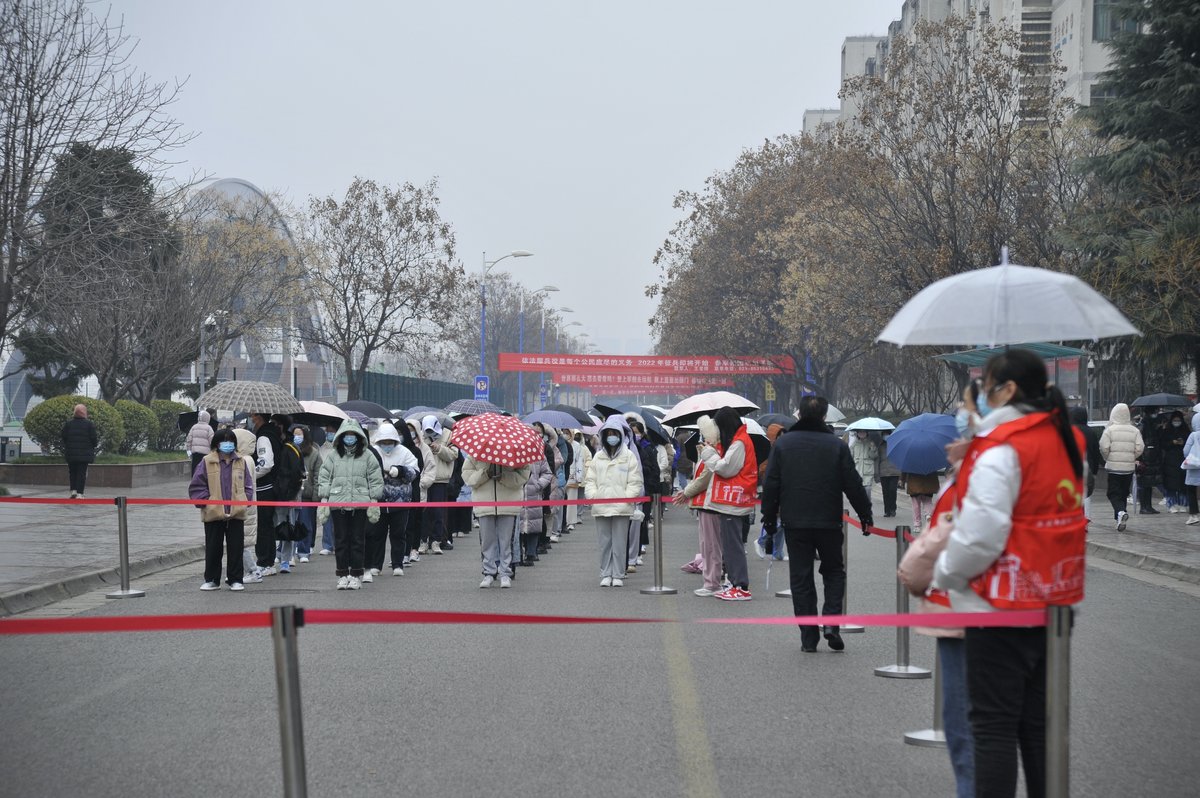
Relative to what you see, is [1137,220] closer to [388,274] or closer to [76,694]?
[76,694]

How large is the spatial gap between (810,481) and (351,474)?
592 centimetres

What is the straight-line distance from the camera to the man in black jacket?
9883mm

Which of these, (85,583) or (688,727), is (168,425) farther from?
(688,727)

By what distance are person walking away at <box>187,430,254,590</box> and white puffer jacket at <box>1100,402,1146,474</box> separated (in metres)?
12.5

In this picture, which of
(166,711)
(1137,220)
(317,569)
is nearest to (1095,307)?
(166,711)

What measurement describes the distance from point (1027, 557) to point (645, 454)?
14.0m

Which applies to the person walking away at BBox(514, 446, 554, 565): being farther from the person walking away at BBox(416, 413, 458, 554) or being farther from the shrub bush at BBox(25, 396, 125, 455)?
the shrub bush at BBox(25, 396, 125, 455)

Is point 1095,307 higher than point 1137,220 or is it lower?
lower

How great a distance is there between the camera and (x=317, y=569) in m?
17.0

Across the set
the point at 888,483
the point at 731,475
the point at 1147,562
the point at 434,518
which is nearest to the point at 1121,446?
the point at 1147,562

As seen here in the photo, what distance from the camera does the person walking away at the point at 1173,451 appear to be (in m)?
23.3

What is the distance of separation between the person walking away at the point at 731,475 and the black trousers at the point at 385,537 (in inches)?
168

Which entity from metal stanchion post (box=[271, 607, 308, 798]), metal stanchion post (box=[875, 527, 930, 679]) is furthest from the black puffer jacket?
metal stanchion post (box=[271, 607, 308, 798])

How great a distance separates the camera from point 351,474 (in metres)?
14.4
